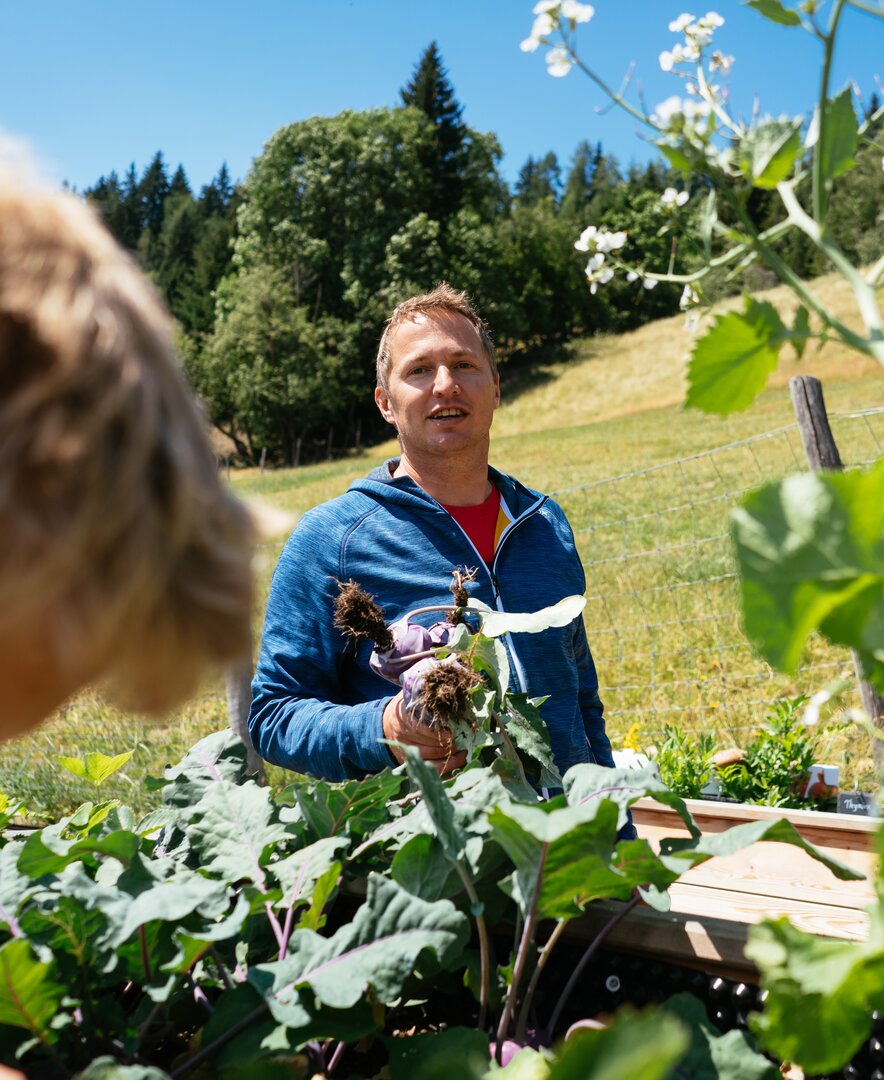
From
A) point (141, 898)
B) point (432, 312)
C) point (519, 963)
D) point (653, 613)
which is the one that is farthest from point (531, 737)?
point (653, 613)

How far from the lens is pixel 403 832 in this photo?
0.93m

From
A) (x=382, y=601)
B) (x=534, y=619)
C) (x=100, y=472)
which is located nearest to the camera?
(x=100, y=472)

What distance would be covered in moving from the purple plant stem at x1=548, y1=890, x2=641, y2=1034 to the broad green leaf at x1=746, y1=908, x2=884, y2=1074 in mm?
291

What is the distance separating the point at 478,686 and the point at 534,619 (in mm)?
116

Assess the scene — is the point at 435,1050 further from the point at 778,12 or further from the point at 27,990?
the point at 778,12

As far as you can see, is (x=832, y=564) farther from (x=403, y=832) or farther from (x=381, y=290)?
(x=381, y=290)

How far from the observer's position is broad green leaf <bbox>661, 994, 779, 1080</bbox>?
665mm

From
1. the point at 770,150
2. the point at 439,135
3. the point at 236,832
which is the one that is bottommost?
the point at 236,832

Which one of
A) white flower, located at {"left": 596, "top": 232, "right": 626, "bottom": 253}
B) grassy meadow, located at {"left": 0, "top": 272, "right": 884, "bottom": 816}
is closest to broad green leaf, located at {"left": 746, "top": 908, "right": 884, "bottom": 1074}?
grassy meadow, located at {"left": 0, "top": 272, "right": 884, "bottom": 816}

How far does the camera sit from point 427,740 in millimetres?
1448

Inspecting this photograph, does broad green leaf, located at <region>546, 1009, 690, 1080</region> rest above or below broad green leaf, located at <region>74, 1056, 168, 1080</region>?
above

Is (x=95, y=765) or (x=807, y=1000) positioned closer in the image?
(x=807, y=1000)

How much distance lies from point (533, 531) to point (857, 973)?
1888 mm

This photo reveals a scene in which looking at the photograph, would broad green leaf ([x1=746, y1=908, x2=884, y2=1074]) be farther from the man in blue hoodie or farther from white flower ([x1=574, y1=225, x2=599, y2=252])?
the man in blue hoodie
